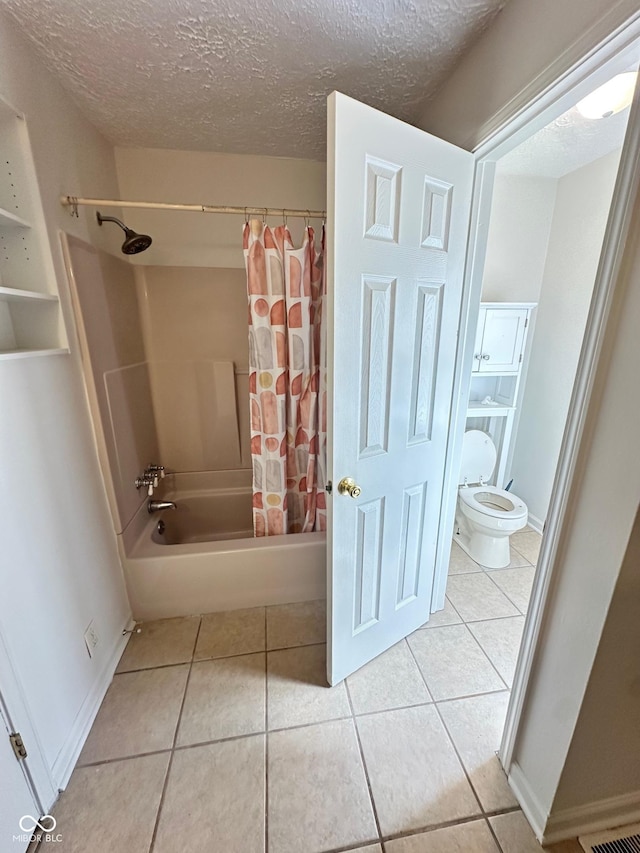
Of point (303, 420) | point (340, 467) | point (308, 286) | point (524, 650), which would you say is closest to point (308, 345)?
point (308, 286)

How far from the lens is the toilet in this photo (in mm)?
2123

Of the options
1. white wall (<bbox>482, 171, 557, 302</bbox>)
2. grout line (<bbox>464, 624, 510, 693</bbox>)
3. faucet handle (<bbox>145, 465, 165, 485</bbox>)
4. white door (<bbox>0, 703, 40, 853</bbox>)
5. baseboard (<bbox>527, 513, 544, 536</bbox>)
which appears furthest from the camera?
baseboard (<bbox>527, 513, 544, 536</bbox>)

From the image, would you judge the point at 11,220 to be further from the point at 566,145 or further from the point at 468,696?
the point at 566,145

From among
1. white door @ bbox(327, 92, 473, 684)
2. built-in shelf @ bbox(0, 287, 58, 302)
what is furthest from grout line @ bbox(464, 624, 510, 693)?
built-in shelf @ bbox(0, 287, 58, 302)

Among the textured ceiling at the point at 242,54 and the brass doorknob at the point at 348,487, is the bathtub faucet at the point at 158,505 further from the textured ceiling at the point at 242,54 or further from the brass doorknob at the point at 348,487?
the textured ceiling at the point at 242,54

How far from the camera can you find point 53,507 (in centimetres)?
122

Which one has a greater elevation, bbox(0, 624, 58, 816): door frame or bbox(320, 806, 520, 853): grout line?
bbox(0, 624, 58, 816): door frame

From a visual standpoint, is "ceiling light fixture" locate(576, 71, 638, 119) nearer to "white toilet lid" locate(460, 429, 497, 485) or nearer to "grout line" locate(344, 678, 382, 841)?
"white toilet lid" locate(460, 429, 497, 485)

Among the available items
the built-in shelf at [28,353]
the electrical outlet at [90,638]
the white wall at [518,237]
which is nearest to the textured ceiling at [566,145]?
the white wall at [518,237]

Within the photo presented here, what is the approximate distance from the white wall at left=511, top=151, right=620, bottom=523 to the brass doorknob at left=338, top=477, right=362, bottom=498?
1.55 metres

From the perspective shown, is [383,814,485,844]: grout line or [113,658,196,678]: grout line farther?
[113,658,196,678]: grout line

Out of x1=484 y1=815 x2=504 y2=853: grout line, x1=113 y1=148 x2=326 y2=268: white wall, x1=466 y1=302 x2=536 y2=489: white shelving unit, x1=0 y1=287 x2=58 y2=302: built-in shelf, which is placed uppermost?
x1=113 y1=148 x2=326 y2=268: white wall

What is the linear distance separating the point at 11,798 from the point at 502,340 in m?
2.99

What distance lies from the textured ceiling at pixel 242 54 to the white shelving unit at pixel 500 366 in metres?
1.28
